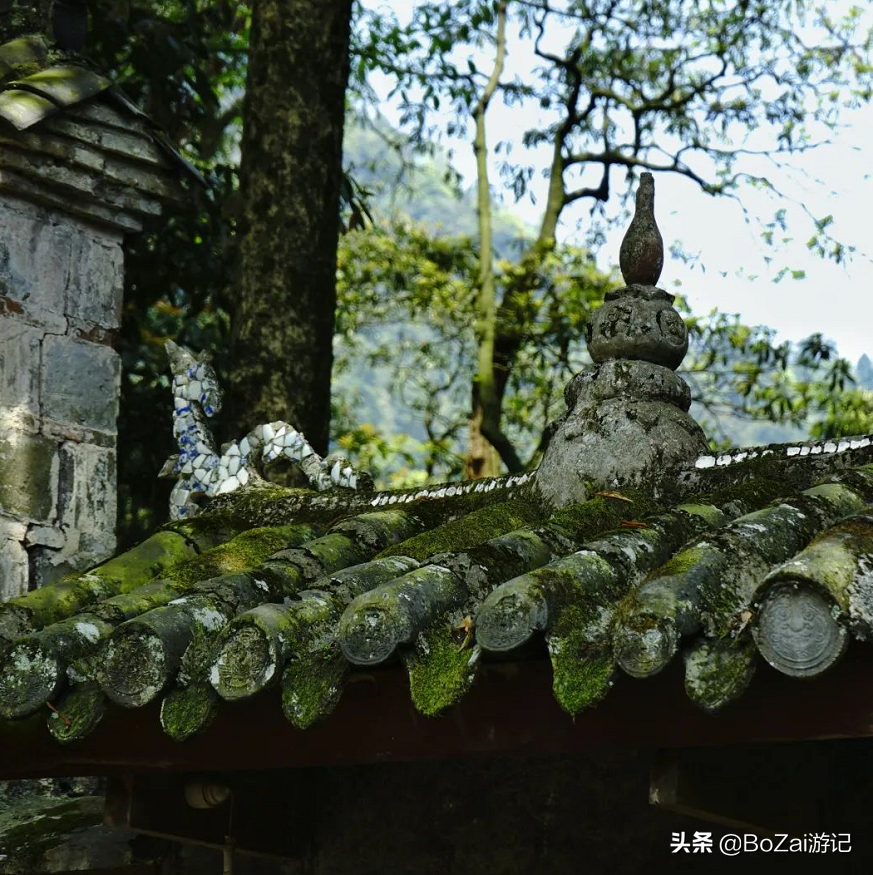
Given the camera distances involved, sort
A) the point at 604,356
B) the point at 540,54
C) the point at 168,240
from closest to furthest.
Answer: the point at 604,356
the point at 168,240
the point at 540,54

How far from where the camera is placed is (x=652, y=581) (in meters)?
A: 2.95

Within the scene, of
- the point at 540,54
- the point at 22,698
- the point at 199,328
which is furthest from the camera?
the point at 540,54

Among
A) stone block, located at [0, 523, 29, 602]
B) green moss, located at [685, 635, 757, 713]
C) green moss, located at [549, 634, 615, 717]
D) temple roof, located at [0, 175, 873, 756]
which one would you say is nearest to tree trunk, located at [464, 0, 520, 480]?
stone block, located at [0, 523, 29, 602]

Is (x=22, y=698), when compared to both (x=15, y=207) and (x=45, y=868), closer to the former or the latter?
(x=45, y=868)

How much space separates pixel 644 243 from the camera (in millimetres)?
4793

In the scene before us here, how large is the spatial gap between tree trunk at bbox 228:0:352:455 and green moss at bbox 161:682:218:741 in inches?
167

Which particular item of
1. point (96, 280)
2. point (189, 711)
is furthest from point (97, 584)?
point (96, 280)

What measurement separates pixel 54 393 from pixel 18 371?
0.18 m

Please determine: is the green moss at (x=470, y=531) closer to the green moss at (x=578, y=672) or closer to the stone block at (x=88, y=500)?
the green moss at (x=578, y=672)

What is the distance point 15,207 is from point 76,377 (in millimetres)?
676

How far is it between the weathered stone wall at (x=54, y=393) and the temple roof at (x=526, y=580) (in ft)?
1.95

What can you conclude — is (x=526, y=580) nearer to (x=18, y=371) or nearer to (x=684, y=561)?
(x=684, y=561)

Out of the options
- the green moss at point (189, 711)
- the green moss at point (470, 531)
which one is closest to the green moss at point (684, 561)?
the green moss at point (470, 531)

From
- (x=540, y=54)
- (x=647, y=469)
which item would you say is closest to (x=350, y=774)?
(x=647, y=469)
